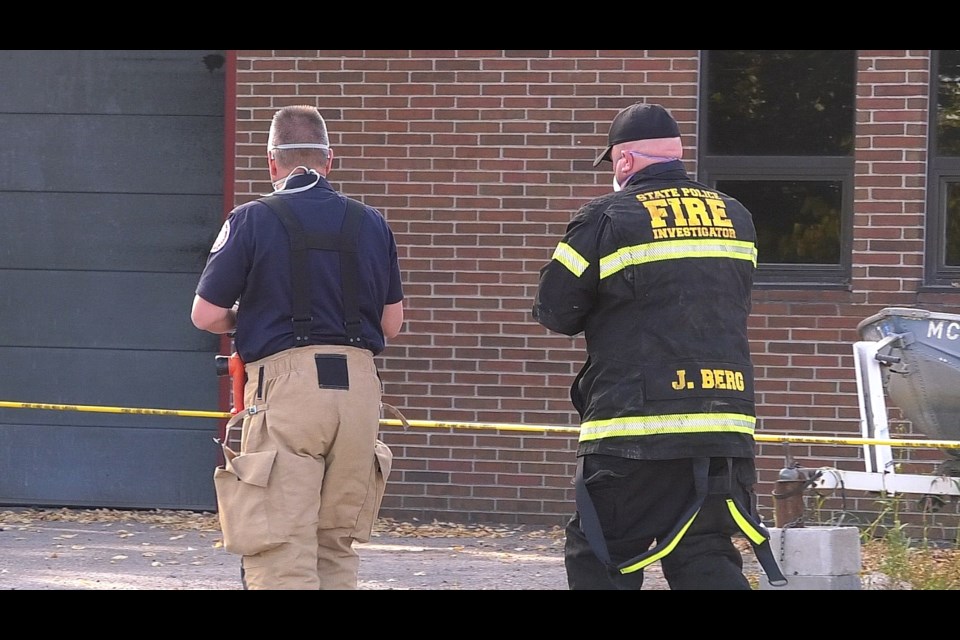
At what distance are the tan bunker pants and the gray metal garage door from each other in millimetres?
3829

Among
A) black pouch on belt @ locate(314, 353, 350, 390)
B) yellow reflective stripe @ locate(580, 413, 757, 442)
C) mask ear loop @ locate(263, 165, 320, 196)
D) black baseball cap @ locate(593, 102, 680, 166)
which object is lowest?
yellow reflective stripe @ locate(580, 413, 757, 442)

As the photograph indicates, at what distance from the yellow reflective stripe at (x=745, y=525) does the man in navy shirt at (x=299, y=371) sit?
1.21m

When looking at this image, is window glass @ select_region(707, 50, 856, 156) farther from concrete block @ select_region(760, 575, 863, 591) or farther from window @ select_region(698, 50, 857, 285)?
concrete block @ select_region(760, 575, 863, 591)

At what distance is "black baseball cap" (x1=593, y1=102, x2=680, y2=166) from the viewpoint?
173 inches

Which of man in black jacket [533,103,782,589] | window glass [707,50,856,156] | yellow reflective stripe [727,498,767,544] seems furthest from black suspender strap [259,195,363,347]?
window glass [707,50,856,156]

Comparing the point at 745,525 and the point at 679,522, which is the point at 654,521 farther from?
the point at 745,525

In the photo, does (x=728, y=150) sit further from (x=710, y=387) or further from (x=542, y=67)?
(x=710, y=387)

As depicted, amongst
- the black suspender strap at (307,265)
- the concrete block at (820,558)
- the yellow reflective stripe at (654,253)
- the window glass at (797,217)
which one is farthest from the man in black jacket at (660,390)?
the window glass at (797,217)

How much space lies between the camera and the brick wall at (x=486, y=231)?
7527 millimetres

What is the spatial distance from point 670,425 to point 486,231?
3.67 metres

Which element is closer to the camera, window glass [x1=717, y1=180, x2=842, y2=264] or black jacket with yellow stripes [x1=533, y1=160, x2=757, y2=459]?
black jacket with yellow stripes [x1=533, y1=160, x2=757, y2=459]

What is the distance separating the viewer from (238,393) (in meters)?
4.62

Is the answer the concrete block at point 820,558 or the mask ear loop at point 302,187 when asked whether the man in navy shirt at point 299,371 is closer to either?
the mask ear loop at point 302,187
